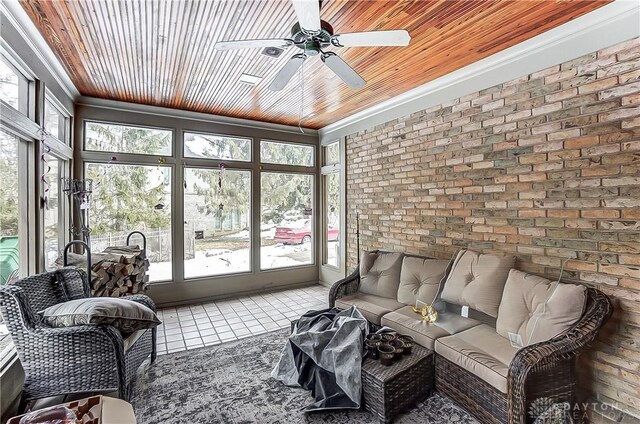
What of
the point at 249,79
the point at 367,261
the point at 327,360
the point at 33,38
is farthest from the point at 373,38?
the point at 33,38

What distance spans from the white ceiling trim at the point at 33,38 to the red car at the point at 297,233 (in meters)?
3.49

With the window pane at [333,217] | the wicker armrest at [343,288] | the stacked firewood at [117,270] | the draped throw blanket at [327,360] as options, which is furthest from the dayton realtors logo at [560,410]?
the stacked firewood at [117,270]

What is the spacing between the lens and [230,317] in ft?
13.4

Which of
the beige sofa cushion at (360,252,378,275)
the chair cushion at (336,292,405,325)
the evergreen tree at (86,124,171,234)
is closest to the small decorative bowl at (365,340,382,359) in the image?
the chair cushion at (336,292,405,325)

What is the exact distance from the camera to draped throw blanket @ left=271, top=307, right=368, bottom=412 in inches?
85.0

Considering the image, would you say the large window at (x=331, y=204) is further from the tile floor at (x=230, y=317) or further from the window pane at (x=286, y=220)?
the tile floor at (x=230, y=317)

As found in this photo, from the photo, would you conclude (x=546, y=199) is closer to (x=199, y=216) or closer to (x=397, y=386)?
(x=397, y=386)

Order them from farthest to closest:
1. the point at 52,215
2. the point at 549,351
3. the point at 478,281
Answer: the point at 52,215 < the point at 478,281 < the point at 549,351

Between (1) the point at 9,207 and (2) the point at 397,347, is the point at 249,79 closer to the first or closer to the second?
(1) the point at 9,207

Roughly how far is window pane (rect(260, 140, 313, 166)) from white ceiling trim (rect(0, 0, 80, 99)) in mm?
2698

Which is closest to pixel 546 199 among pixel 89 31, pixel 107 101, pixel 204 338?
pixel 204 338

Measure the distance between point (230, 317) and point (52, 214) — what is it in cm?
238

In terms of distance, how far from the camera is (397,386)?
207 centimetres

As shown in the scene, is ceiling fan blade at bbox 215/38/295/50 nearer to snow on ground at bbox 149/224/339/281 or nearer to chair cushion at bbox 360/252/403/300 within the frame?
chair cushion at bbox 360/252/403/300
